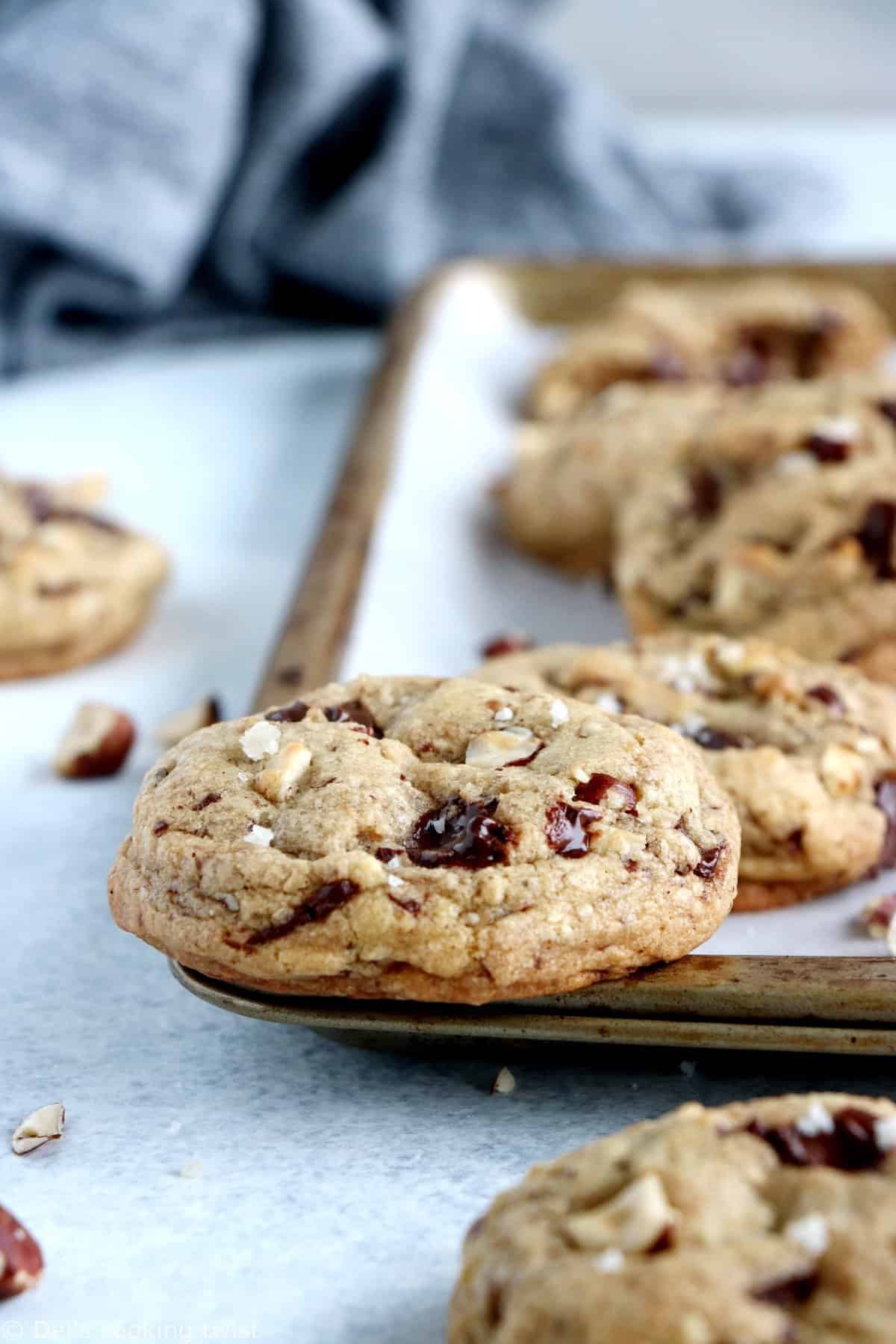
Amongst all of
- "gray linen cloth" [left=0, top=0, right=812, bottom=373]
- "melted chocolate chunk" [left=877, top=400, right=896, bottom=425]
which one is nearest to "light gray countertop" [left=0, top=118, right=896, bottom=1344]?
"melted chocolate chunk" [left=877, top=400, right=896, bottom=425]

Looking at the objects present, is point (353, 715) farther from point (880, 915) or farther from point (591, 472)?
point (591, 472)

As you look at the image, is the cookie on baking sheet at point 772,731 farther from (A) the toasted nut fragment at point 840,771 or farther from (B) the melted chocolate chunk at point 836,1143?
(B) the melted chocolate chunk at point 836,1143

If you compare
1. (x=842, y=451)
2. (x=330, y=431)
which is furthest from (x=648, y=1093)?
(x=330, y=431)

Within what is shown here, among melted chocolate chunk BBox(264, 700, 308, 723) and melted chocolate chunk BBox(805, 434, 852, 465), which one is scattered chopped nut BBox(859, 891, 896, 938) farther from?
melted chocolate chunk BBox(805, 434, 852, 465)

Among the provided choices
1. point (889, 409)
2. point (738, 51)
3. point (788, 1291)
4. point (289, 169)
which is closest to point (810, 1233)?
point (788, 1291)

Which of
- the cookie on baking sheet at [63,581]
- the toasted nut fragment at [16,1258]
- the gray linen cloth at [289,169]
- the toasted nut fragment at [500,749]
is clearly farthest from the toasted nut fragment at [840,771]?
the gray linen cloth at [289,169]

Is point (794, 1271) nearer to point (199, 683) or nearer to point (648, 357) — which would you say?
point (199, 683)
